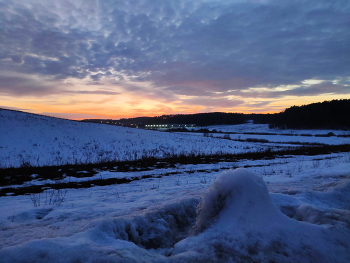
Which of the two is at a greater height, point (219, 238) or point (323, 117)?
point (323, 117)

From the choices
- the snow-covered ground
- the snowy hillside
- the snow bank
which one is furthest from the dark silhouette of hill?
the snow bank

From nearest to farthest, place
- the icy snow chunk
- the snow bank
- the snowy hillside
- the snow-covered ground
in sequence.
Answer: the snow bank → the snow-covered ground → the icy snow chunk → the snowy hillside

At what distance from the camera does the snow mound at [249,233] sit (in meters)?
2.05

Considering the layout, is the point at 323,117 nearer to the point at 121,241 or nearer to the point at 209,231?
the point at 209,231

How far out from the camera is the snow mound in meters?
2.05

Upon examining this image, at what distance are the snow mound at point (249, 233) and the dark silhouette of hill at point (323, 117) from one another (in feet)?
249

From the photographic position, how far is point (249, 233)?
91.0 inches

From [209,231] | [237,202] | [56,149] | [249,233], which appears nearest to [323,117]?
[56,149]

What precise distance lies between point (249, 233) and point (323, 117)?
83.8m

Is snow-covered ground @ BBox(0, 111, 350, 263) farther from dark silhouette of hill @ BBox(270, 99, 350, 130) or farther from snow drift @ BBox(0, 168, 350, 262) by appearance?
dark silhouette of hill @ BBox(270, 99, 350, 130)

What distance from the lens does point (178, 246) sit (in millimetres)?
2342

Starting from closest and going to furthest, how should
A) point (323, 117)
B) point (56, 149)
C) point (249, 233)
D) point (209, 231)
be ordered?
point (249, 233), point (209, 231), point (56, 149), point (323, 117)

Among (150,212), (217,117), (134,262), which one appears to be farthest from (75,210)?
(217,117)

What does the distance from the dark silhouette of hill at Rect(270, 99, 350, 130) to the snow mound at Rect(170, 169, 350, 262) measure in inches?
2992
